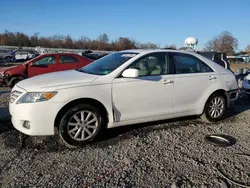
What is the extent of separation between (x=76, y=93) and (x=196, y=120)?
2.90 m

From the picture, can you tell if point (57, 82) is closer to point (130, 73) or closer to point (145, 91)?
point (130, 73)

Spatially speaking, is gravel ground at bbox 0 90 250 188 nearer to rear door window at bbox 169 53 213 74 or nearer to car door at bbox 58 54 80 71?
rear door window at bbox 169 53 213 74

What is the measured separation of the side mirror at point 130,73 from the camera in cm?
387

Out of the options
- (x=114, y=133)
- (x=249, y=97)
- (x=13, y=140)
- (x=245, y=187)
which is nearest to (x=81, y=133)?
(x=114, y=133)

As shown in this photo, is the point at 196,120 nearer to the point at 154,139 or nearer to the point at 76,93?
the point at 154,139

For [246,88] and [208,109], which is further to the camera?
[246,88]

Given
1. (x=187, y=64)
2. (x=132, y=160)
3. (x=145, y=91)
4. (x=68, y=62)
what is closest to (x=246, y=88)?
(x=187, y=64)

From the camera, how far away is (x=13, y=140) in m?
4.01

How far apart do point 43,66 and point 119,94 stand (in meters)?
6.54

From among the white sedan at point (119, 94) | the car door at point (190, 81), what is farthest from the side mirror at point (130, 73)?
the car door at point (190, 81)

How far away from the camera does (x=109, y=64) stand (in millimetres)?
4422

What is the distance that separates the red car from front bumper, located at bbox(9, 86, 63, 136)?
6.24 m

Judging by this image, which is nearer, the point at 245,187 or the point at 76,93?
the point at 245,187

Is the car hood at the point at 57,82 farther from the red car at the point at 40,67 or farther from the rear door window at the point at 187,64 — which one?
the red car at the point at 40,67
